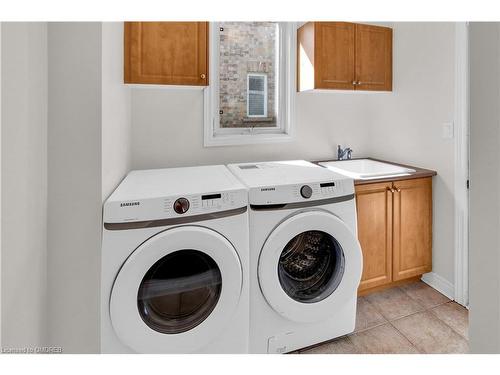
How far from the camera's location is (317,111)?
2.64 m

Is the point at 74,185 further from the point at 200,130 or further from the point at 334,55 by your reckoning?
the point at 334,55

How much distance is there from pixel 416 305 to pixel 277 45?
229cm

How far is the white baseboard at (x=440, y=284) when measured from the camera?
7.14 feet

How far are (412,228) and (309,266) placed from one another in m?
1.02

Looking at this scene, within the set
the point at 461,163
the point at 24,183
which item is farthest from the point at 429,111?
the point at 24,183

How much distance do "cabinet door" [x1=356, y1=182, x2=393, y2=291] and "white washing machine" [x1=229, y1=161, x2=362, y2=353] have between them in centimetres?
39

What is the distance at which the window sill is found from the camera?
2.33 m

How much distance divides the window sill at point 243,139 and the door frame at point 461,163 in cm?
121

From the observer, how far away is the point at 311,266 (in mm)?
1730

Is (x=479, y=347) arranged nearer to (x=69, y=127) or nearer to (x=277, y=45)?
(x=69, y=127)

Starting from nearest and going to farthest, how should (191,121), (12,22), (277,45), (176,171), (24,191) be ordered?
(12,22) → (24,191) → (176,171) → (191,121) → (277,45)

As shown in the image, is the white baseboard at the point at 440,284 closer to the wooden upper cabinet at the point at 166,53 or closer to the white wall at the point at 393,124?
the white wall at the point at 393,124

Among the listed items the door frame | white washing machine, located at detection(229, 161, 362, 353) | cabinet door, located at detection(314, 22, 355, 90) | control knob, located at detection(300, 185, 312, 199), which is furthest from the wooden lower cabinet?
cabinet door, located at detection(314, 22, 355, 90)
